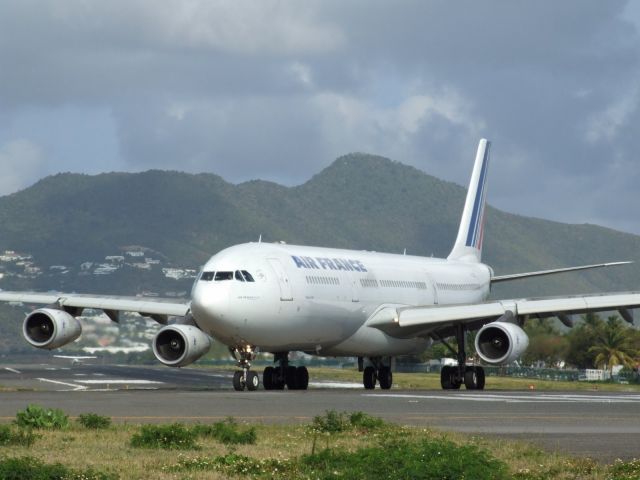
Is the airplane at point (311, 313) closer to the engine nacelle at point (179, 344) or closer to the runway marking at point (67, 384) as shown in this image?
the engine nacelle at point (179, 344)

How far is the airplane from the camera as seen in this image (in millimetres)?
37625

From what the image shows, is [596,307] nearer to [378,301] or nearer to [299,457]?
[378,301]

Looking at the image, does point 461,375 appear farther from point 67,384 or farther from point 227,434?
point 227,434

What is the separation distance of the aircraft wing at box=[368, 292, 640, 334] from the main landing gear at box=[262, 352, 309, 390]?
3.12 metres

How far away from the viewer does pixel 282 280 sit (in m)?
38.6

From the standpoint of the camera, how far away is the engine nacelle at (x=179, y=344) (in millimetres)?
39656

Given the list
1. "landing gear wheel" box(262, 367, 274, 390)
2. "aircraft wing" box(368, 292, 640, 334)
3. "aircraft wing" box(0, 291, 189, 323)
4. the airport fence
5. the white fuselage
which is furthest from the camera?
the airport fence

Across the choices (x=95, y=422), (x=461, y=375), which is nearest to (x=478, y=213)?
(x=461, y=375)

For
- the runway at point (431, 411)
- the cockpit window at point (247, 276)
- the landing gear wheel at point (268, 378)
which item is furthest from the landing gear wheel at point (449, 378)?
the runway at point (431, 411)

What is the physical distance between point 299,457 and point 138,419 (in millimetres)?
7837

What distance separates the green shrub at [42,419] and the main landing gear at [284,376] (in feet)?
68.9

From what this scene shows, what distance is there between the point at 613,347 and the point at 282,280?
4444 centimetres

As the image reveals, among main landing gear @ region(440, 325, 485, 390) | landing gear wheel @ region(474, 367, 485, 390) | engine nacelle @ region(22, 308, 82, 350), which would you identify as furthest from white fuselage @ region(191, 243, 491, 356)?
engine nacelle @ region(22, 308, 82, 350)

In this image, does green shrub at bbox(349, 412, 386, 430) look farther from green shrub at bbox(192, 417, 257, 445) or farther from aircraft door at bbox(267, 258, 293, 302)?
aircraft door at bbox(267, 258, 293, 302)
